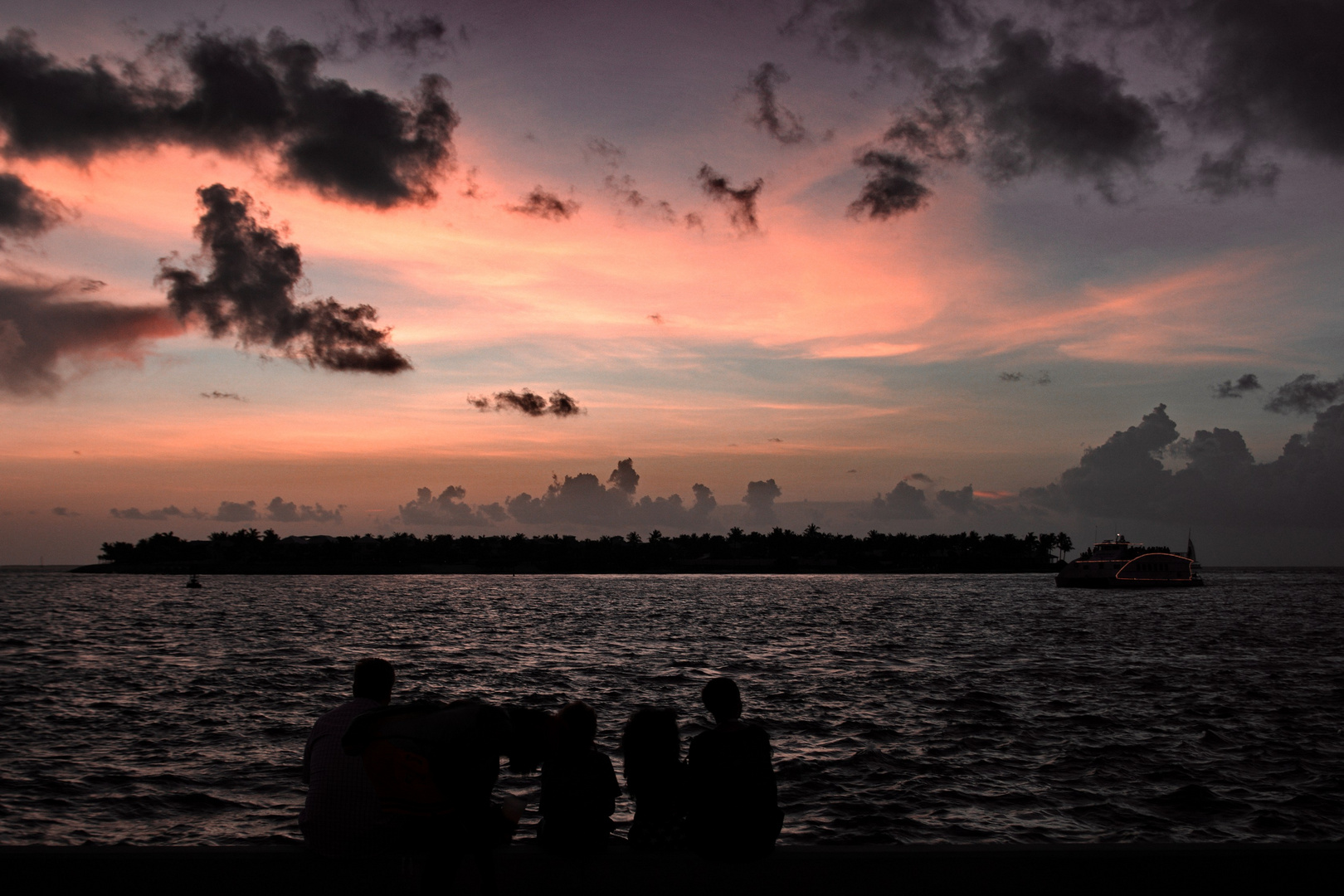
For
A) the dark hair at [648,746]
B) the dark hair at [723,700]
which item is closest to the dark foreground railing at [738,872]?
the dark hair at [648,746]

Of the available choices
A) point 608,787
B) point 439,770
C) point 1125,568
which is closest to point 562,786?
point 608,787

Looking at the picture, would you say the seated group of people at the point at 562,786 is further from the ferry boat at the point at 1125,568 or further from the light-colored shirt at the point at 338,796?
the ferry boat at the point at 1125,568

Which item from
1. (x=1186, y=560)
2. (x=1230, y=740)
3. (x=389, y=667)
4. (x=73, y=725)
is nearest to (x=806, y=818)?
(x=389, y=667)

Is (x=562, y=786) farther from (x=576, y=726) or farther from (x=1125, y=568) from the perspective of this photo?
(x=1125, y=568)

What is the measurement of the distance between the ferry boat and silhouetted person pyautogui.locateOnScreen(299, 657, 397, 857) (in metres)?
199

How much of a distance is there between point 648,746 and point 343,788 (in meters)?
2.66

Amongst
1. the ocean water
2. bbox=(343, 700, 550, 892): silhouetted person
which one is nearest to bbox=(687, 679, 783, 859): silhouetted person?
bbox=(343, 700, 550, 892): silhouetted person

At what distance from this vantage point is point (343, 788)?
24.7ft

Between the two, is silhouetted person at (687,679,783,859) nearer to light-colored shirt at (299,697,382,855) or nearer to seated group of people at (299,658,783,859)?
seated group of people at (299,658,783,859)

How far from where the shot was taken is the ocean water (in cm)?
1830

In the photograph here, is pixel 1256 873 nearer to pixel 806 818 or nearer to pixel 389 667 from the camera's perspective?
pixel 389 667

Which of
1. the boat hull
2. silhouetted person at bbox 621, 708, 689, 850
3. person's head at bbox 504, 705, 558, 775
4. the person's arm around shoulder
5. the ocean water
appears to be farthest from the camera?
the boat hull

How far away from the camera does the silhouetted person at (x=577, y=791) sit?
7.47 metres

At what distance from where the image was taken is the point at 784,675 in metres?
42.7
